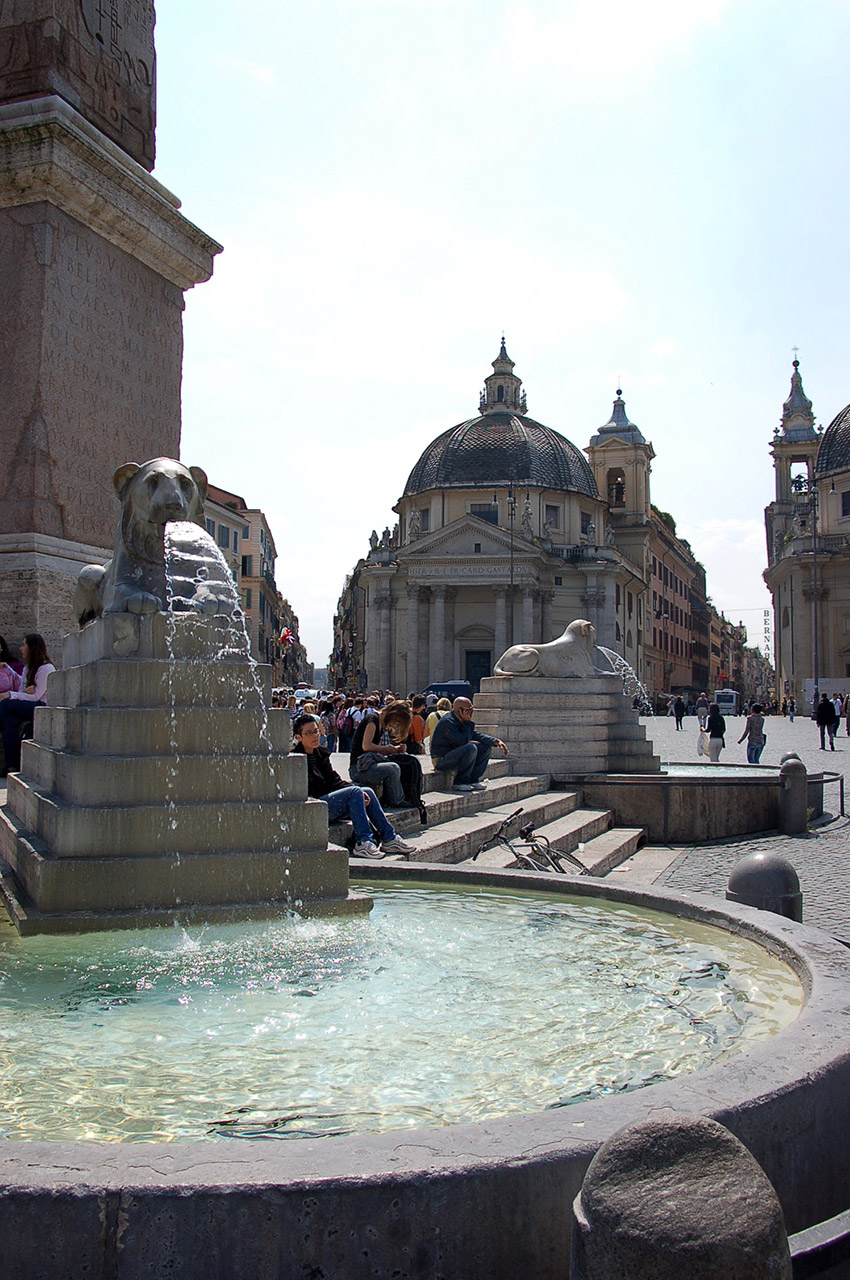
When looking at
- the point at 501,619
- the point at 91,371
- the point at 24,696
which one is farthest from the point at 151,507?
the point at 501,619

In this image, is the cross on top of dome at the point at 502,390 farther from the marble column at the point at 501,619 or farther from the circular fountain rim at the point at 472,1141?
the circular fountain rim at the point at 472,1141

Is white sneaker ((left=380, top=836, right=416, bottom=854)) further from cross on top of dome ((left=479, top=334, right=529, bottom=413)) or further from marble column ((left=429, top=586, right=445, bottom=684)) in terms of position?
cross on top of dome ((left=479, top=334, right=529, bottom=413))

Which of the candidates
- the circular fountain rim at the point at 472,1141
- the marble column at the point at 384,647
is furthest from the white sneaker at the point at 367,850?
the marble column at the point at 384,647

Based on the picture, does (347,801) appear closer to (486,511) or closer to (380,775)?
(380,775)

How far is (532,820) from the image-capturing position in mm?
10719

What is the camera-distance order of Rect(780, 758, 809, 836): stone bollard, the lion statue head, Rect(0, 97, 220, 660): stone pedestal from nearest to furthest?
the lion statue head → Rect(0, 97, 220, 660): stone pedestal → Rect(780, 758, 809, 836): stone bollard

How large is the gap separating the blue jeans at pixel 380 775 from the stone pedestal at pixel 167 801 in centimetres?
302

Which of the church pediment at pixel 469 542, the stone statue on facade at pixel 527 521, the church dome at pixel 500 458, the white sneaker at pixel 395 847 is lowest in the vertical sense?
the white sneaker at pixel 395 847

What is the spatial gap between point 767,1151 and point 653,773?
13.6 meters

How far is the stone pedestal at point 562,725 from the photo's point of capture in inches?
589

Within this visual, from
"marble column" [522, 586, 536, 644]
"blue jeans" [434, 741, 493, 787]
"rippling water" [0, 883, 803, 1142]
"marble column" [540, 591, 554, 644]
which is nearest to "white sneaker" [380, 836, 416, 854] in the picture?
"rippling water" [0, 883, 803, 1142]

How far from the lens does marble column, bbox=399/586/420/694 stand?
62.7m

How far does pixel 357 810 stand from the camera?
22.2 feet

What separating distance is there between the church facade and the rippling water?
177 feet
